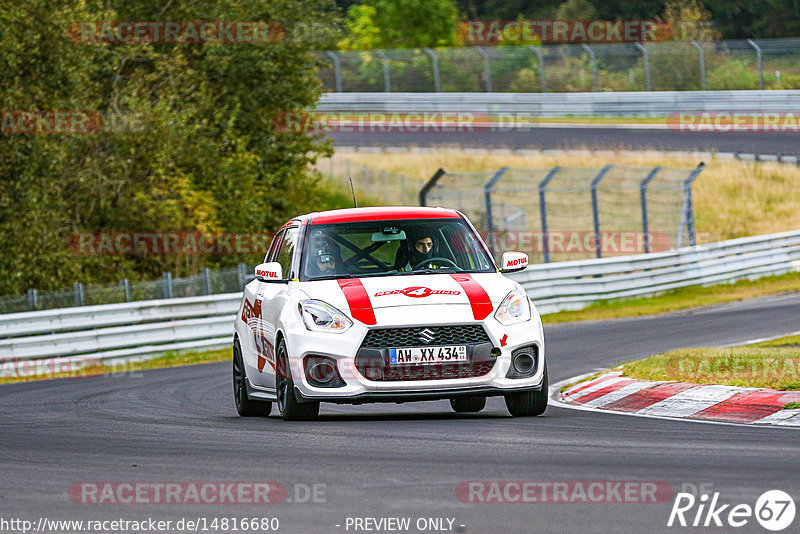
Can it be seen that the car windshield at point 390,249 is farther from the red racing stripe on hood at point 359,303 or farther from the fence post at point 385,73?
the fence post at point 385,73

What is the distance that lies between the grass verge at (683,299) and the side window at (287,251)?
13408 mm

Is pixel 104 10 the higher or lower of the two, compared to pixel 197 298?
higher

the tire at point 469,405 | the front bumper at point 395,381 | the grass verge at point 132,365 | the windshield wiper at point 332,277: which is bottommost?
the grass verge at point 132,365

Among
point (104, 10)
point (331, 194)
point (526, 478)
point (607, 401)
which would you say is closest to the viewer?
point (526, 478)

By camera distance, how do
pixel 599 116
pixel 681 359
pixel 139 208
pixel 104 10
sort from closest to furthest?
pixel 681 359 < pixel 139 208 < pixel 104 10 < pixel 599 116

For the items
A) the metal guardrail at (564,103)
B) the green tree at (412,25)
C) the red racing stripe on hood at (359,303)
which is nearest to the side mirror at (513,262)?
the red racing stripe on hood at (359,303)

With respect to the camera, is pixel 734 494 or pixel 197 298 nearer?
pixel 734 494

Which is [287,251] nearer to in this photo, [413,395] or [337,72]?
[413,395]

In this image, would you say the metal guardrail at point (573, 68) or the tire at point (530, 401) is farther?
the metal guardrail at point (573, 68)

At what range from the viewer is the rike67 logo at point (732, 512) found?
5730mm

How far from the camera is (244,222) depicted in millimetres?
31000

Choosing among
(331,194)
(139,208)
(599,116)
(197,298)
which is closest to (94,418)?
(197,298)

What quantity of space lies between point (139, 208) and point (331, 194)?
11615 mm

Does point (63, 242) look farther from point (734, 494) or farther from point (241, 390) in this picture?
point (734, 494)
